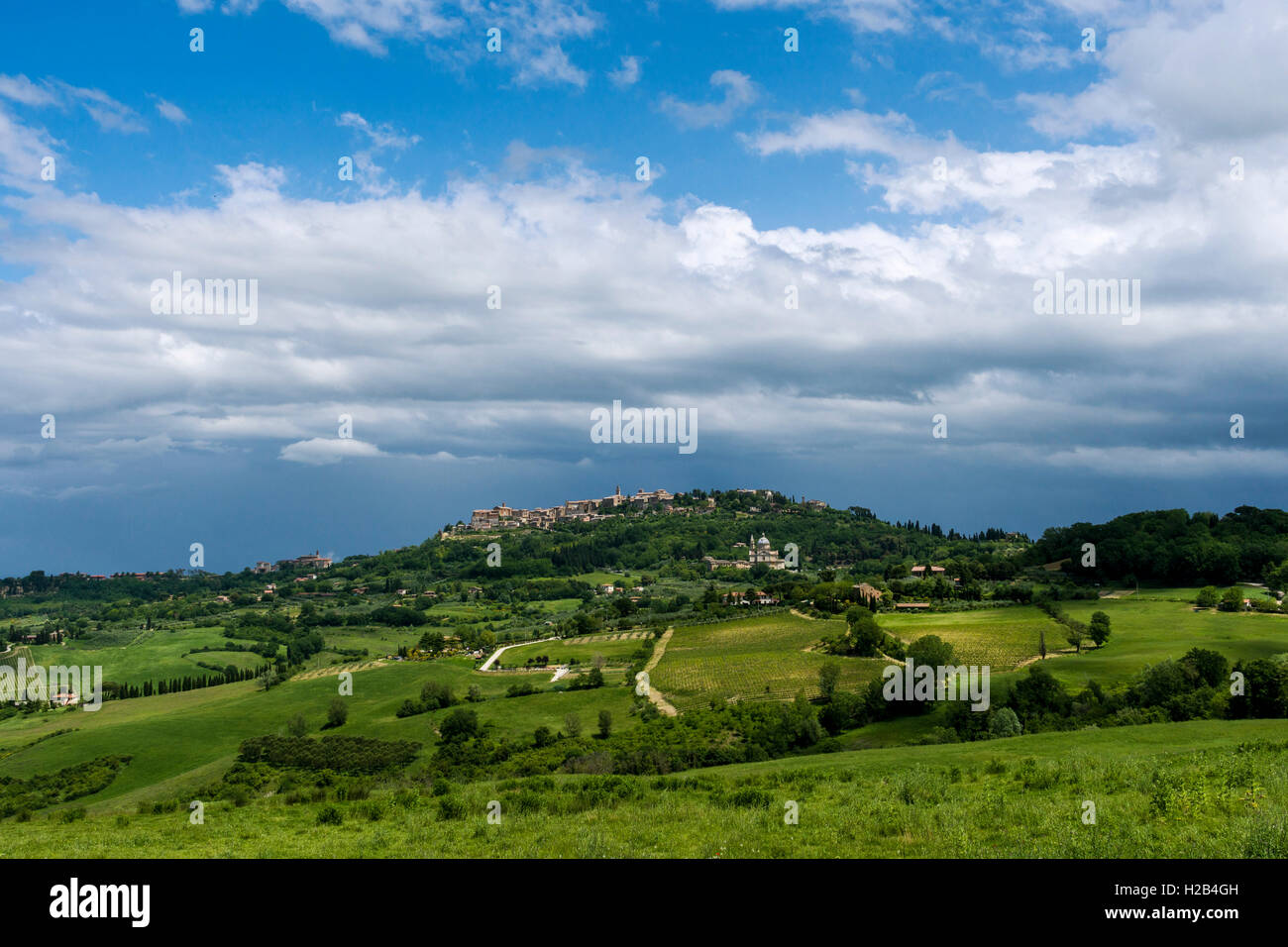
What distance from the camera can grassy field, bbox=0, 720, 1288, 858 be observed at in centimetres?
1127

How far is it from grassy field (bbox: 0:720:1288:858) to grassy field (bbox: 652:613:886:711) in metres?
38.0

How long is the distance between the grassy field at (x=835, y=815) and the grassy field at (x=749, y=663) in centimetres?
3795

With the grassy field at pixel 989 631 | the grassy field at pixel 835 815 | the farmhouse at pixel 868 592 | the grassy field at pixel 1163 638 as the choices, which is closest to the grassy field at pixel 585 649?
the grassy field at pixel 989 631

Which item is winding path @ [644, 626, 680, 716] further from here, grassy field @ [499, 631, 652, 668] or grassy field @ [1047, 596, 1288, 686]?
grassy field @ [1047, 596, 1288, 686]

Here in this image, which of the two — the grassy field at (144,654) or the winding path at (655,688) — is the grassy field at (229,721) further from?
the grassy field at (144,654)

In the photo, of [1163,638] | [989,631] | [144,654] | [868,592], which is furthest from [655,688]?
[144,654]

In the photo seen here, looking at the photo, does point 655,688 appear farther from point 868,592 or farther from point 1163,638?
point 868,592

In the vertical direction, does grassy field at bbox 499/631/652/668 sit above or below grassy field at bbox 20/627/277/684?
above

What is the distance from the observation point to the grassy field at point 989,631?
6334cm

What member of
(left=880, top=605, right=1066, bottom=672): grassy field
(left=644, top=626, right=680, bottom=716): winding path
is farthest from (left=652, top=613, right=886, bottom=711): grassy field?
(left=880, top=605, right=1066, bottom=672): grassy field

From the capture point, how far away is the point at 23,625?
535 feet
